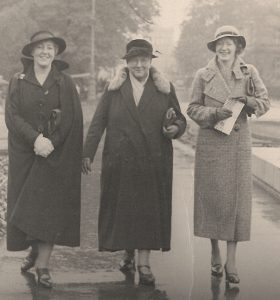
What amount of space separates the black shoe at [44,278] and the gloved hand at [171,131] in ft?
4.24

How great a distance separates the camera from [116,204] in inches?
225

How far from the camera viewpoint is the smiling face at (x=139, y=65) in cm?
564

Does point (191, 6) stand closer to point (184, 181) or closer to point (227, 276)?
point (184, 181)

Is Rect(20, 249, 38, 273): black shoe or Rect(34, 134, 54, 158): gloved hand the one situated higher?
Rect(34, 134, 54, 158): gloved hand

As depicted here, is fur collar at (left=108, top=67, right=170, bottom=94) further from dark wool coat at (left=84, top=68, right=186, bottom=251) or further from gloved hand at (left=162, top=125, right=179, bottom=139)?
gloved hand at (left=162, top=125, right=179, bottom=139)

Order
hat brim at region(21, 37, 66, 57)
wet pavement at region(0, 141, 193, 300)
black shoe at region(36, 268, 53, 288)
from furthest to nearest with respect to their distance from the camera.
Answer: hat brim at region(21, 37, 66, 57)
black shoe at region(36, 268, 53, 288)
wet pavement at region(0, 141, 193, 300)

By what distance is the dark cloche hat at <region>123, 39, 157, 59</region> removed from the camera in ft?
18.3

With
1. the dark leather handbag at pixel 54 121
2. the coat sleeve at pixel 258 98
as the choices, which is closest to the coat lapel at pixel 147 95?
the dark leather handbag at pixel 54 121

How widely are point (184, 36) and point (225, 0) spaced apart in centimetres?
725

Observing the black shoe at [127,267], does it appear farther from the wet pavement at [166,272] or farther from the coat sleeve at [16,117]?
the coat sleeve at [16,117]

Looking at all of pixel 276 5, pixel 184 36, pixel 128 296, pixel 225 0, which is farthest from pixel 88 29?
Answer: pixel 128 296

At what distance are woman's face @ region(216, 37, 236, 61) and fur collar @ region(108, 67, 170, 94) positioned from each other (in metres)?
0.45

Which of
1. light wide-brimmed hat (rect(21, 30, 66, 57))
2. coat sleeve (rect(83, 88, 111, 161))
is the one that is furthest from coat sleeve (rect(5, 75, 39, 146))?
coat sleeve (rect(83, 88, 111, 161))

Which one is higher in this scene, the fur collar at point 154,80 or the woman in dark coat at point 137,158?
the fur collar at point 154,80
